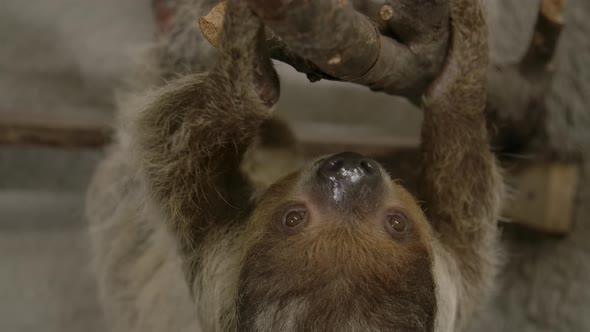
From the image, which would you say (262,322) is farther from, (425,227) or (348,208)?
(425,227)

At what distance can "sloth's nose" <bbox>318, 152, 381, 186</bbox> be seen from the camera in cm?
223

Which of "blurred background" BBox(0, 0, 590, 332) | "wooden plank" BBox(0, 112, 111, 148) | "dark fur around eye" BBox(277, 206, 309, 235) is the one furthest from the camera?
"blurred background" BBox(0, 0, 590, 332)

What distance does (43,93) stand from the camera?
516cm

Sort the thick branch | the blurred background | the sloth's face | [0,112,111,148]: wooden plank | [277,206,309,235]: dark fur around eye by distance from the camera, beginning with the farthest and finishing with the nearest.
Answer: the blurred background
[0,112,111,148]: wooden plank
[277,206,309,235]: dark fur around eye
the sloth's face
the thick branch

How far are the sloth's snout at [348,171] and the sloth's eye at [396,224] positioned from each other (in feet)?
0.54

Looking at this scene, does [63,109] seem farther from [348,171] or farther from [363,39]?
[363,39]

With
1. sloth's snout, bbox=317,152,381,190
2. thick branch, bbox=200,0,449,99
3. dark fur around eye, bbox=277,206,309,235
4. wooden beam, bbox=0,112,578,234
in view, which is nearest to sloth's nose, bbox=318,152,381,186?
sloth's snout, bbox=317,152,381,190

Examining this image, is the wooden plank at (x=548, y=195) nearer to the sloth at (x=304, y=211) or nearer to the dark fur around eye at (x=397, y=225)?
the sloth at (x=304, y=211)

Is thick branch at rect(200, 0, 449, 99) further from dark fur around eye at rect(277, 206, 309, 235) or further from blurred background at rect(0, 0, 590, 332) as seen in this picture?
blurred background at rect(0, 0, 590, 332)

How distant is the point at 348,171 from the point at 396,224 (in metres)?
0.29

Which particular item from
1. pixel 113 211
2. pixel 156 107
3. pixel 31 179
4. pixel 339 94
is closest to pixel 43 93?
pixel 31 179

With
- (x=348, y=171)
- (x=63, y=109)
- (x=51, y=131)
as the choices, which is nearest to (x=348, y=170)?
(x=348, y=171)

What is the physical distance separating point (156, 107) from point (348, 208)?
97 centimetres

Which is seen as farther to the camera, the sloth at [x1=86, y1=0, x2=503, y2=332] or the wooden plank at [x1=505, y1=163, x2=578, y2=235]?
the wooden plank at [x1=505, y1=163, x2=578, y2=235]
